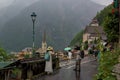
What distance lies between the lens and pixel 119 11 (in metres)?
26.7

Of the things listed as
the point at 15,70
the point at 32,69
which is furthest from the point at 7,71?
the point at 32,69

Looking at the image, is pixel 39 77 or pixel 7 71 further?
pixel 39 77

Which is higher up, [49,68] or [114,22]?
[114,22]

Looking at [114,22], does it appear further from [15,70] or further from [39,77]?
[15,70]

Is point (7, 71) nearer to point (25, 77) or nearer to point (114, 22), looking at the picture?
point (25, 77)

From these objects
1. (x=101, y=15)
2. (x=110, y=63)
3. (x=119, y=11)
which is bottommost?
(x=110, y=63)

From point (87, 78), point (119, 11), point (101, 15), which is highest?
point (101, 15)

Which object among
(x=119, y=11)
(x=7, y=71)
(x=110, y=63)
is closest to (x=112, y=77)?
(x=110, y=63)

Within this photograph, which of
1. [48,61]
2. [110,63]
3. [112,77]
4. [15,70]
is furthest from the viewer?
[48,61]

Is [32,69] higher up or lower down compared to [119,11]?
lower down

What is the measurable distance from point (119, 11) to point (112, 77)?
16964 mm

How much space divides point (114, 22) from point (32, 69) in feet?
81.5

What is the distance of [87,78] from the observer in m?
21.7

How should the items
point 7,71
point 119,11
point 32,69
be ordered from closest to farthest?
point 7,71 < point 32,69 < point 119,11
